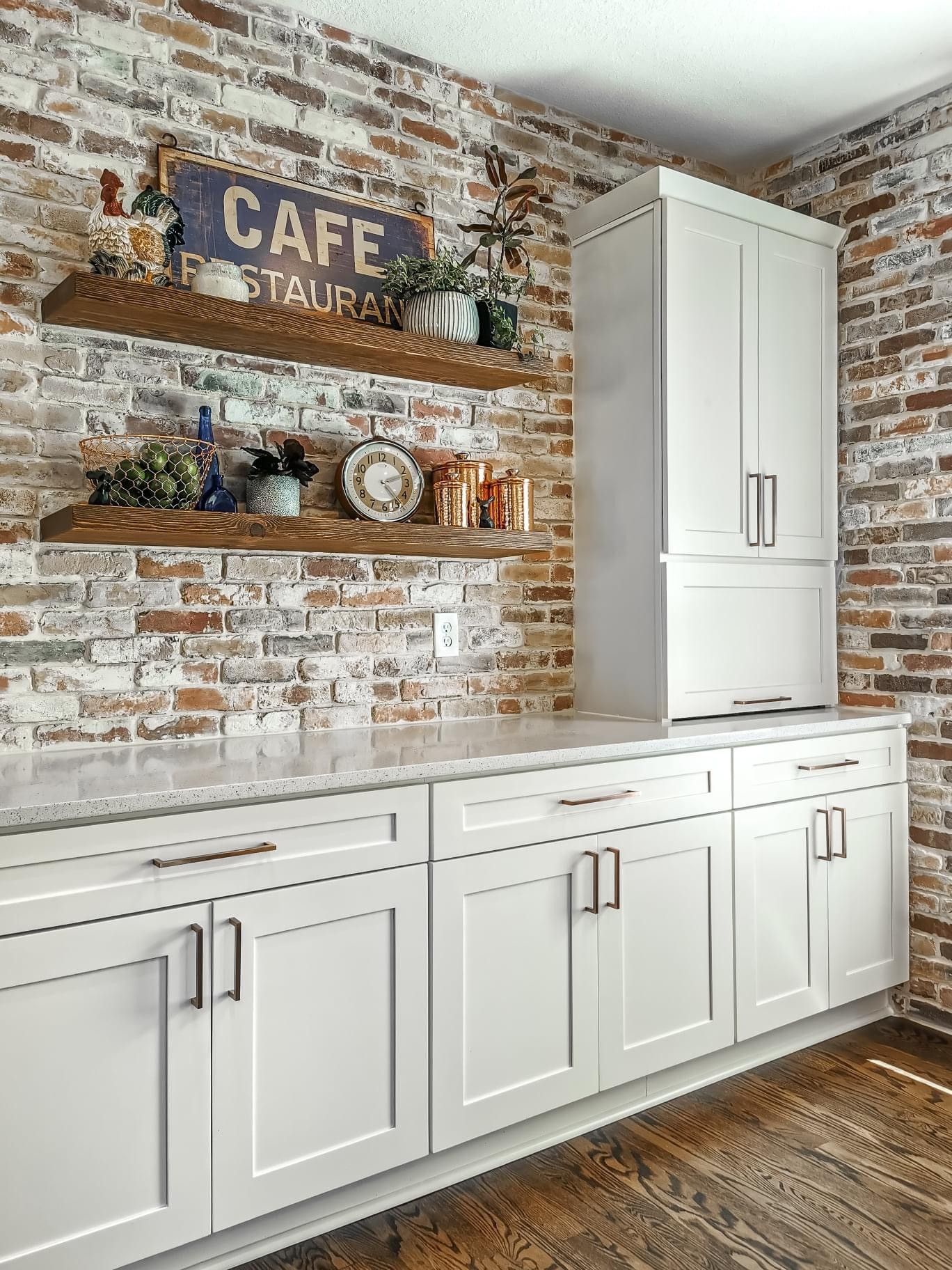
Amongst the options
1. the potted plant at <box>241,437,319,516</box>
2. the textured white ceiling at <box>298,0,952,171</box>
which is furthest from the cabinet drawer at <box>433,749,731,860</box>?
the textured white ceiling at <box>298,0,952,171</box>

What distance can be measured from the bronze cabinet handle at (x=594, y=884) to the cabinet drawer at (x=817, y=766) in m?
0.50

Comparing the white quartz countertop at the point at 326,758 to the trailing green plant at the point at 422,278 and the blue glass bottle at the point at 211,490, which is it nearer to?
the blue glass bottle at the point at 211,490

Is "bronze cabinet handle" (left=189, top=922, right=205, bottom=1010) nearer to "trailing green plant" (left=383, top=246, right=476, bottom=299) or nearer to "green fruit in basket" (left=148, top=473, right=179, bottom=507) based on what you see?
"green fruit in basket" (left=148, top=473, right=179, bottom=507)

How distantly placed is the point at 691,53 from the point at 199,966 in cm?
266

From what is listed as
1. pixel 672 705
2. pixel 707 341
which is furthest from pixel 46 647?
pixel 707 341

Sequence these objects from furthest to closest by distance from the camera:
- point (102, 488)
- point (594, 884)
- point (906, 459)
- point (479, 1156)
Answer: point (906, 459)
point (594, 884)
point (479, 1156)
point (102, 488)

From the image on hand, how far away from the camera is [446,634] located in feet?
8.95

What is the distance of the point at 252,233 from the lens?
2.38 metres

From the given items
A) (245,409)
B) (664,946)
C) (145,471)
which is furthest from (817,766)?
(145,471)

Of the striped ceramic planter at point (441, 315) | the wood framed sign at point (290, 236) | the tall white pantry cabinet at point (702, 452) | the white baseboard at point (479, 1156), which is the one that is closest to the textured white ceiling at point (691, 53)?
the tall white pantry cabinet at point (702, 452)

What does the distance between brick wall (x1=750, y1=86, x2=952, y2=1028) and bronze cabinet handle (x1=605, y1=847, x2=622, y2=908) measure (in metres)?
1.23

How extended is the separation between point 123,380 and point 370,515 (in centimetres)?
67

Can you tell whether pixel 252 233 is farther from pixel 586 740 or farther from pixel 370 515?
pixel 586 740

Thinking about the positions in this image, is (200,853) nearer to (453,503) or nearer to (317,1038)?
(317,1038)
